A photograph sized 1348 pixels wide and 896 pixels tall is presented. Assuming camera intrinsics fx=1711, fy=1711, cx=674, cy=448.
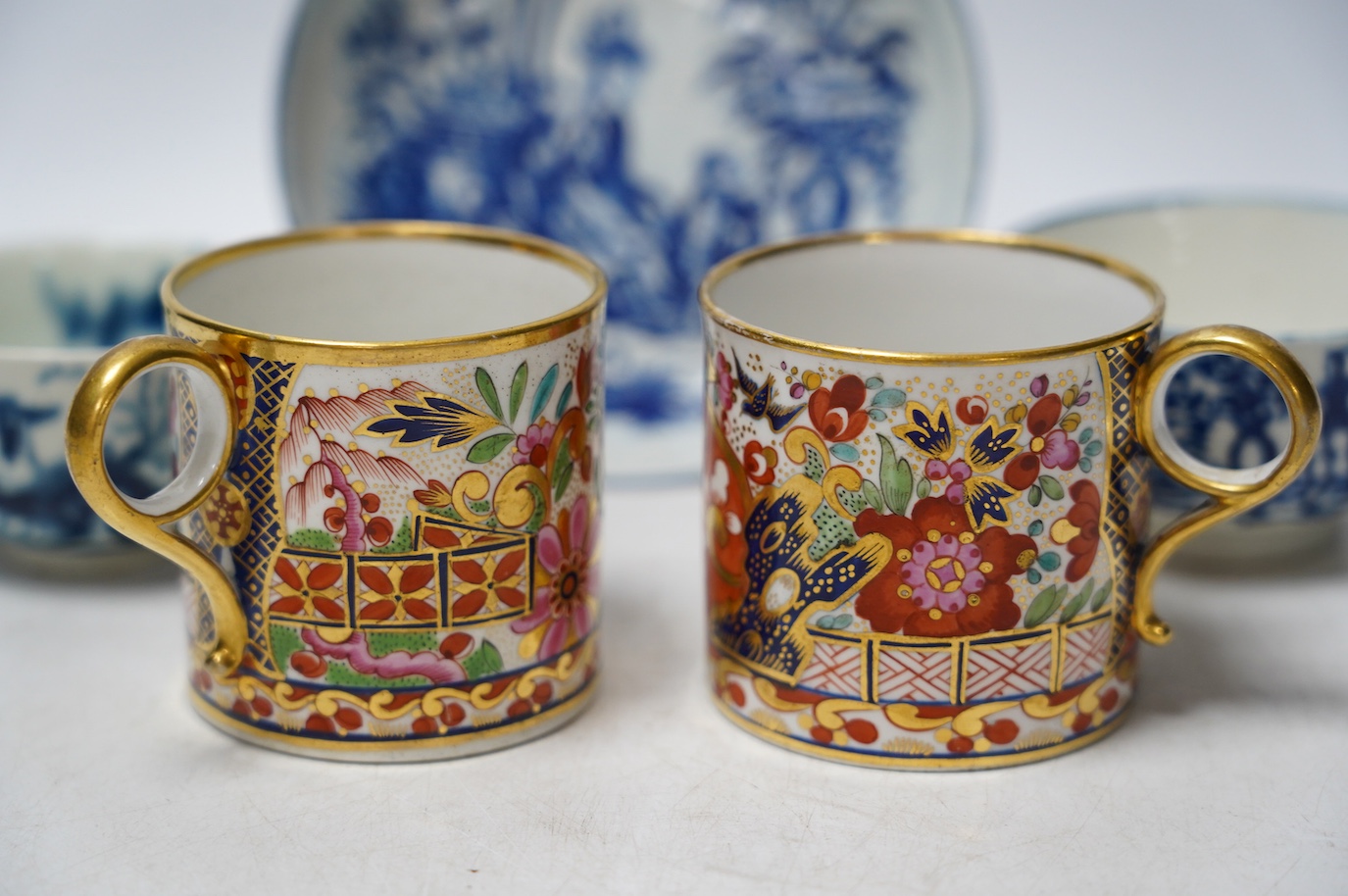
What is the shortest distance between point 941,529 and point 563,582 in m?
0.20

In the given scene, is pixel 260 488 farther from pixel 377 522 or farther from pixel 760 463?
pixel 760 463

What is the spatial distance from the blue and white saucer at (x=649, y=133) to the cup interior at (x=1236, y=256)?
0.13 meters

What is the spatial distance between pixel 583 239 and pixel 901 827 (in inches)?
25.3

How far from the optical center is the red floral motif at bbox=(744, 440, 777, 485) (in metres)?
0.83

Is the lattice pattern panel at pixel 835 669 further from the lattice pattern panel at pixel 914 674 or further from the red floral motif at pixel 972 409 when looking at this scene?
the red floral motif at pixel 972 409

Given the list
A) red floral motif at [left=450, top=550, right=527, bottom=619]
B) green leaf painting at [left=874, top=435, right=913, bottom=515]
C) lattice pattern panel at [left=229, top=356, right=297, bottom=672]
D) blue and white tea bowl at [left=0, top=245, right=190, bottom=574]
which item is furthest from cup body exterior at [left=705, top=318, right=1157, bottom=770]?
blue and white tea bowl at [left=0, top=245, right=190, bottom=574]

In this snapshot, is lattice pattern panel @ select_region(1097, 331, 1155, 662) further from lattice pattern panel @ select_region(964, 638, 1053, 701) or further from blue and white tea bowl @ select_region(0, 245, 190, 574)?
blue and white tea bowl @ select_region(0, 245, 190, 574)

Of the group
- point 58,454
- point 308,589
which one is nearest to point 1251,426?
point 308,589

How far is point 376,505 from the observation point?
0.81m

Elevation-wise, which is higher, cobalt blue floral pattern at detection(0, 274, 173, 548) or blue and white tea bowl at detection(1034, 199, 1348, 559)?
blue and white tea bowl at detection(1034, 199, 1348, 559)

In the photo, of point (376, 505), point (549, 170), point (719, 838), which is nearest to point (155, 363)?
point (376, 505)

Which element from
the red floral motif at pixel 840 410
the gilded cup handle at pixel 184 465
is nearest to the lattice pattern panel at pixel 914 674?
the red floral motif at pixel 840 410

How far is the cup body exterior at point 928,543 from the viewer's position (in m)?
0.80

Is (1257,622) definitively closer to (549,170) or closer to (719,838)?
(719,838)
